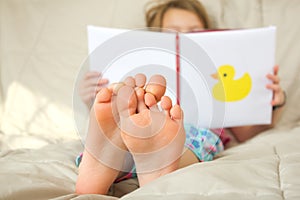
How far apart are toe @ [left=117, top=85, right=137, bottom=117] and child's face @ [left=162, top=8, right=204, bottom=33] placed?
2.05ft

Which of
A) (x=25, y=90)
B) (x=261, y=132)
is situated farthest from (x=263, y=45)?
(x=25, y=90)

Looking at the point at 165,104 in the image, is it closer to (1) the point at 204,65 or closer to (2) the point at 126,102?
(2) the point at 126,102

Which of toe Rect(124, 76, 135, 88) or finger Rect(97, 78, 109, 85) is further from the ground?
toe Rect(124, 76, 135, 88)

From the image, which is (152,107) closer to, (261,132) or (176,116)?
(176,116)

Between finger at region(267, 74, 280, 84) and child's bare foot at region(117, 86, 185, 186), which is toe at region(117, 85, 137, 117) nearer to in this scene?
child's bare foot at region(117, 86, 185, 186)

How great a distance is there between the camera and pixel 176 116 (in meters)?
0.75

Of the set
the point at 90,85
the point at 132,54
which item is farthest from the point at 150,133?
the point at 90,85

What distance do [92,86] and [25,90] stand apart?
344 mm

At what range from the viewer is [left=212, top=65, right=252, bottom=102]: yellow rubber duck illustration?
114cm

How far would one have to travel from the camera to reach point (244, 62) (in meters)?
1.15

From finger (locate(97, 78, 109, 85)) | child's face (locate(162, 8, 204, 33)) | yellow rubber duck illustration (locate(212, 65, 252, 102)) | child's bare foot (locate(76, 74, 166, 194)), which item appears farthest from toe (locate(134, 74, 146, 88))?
child's face (locate(162, 8, 204, 33))

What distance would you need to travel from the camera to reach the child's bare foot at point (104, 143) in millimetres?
754

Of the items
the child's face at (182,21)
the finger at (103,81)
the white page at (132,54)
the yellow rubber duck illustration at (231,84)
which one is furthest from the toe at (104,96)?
the child's face at (182,21)

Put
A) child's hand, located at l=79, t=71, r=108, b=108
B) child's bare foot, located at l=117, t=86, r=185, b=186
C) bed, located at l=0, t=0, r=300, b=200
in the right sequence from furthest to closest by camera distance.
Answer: bed, located at l=0, t=0, r=300, b=200 → child's hand, located at l=79, t=71, r=108, b=108 → child's bare foot, located at l=117, t=86, r=185, b=186
